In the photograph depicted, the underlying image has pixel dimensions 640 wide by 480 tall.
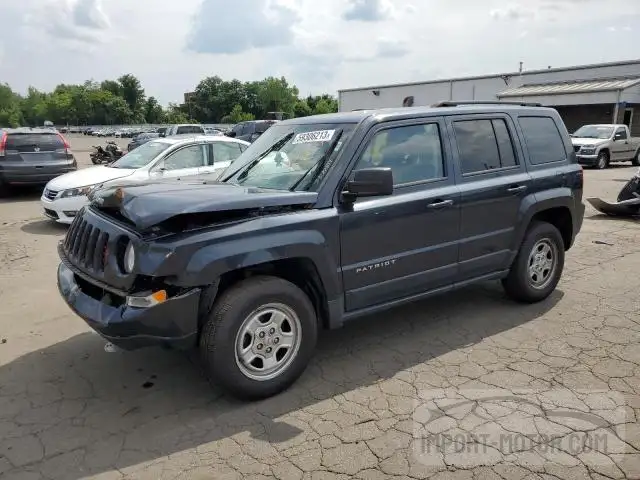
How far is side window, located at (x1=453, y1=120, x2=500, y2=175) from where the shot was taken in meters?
4.54

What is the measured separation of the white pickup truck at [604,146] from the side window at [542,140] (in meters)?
16.2

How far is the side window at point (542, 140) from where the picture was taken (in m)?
5.09

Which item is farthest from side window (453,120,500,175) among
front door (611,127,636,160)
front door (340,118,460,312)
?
front door (611,127,636,160)

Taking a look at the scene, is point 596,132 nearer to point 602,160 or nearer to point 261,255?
point 602,160

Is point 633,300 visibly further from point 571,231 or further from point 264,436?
point 264,436

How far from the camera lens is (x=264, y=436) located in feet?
10.4

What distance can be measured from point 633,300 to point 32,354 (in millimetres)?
5732

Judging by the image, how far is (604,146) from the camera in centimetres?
2023

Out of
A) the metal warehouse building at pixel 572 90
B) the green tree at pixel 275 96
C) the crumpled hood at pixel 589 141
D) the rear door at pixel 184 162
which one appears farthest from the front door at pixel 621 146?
the green tree at pixel 275 96

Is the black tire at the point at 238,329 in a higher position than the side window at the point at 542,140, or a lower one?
lower

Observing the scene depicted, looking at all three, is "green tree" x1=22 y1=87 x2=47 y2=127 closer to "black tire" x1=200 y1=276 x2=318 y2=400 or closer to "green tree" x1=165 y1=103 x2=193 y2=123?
"green tree" x1=165 y1=103 x2=193 y2=123

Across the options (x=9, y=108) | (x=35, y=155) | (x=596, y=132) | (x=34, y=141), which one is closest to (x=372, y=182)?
(x=35, y=155)

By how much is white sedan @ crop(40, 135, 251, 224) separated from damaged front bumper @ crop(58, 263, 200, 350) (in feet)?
18.6

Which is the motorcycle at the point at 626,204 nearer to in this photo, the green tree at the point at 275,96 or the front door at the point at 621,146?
the front door at the point at 621,146
